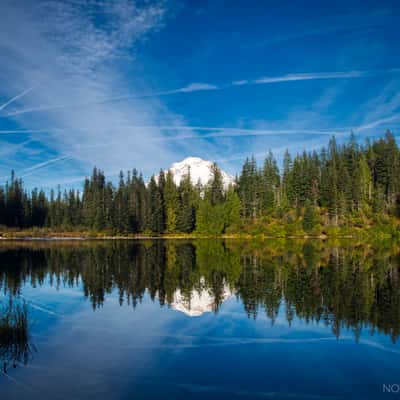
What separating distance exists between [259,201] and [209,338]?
106057mm

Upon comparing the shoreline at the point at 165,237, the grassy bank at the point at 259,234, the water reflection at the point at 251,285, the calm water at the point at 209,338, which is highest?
the grassy bank at the point at 259,234

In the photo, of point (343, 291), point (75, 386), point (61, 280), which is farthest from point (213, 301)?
point (61, 280)

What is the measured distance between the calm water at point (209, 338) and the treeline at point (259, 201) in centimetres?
8061

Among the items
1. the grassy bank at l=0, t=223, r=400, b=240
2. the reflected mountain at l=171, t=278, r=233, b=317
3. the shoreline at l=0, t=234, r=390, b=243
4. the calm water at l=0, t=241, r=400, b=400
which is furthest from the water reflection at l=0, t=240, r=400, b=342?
the shoreline at l=0, t=234, r=390, b=243

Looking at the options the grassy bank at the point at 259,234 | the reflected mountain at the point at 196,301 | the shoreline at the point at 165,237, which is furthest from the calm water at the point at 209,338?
the shoreline at the point at 165,237

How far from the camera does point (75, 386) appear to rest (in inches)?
413

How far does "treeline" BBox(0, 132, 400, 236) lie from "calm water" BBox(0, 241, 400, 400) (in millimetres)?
80612

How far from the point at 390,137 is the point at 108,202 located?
9623 centimetres

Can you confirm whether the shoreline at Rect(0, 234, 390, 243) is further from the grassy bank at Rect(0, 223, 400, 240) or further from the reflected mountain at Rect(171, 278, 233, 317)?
the reflected mountain at Rect(171, 278, 233, 317)

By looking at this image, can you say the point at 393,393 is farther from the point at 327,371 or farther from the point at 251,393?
the point at 251,393

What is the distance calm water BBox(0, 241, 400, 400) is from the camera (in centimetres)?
1050

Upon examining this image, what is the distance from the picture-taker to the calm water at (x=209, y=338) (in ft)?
34.4

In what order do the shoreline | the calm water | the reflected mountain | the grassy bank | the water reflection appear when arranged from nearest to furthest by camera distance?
the calm water
the water reflection
the reflected mountain
the grassy bank
the shoreline

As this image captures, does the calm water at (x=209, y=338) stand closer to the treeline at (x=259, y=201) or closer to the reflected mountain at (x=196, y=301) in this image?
the reflected mountain at (x=196, y=301)
